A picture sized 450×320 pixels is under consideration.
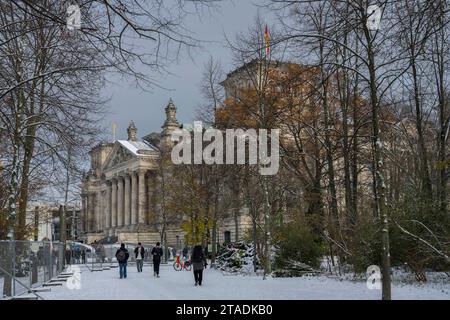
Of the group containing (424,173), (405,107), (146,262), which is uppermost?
(405,107)

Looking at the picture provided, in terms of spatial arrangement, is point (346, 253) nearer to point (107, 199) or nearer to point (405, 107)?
point (405, 107)

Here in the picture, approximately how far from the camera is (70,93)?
54.6 feet

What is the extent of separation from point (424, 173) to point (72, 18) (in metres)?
15.0

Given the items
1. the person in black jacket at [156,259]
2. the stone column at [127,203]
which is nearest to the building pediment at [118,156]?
the stone column at [127,203]

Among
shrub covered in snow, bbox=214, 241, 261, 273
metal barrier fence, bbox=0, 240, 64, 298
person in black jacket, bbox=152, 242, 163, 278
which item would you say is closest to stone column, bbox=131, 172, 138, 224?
shrub covered in snow, bbox=214, 241, 261, 273

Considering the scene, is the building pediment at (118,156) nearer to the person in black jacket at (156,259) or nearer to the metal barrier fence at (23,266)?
the person in black jacket at (156,259)

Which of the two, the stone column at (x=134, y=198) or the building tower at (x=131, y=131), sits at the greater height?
the building tower at (x=131, y=131)

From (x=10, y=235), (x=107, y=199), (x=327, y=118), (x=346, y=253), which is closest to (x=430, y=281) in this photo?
(x=346, y=253)

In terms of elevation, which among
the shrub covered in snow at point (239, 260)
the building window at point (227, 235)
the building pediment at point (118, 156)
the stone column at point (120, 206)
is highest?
the building pediment at point (118, 156)

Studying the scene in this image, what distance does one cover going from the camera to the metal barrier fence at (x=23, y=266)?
15.6 m

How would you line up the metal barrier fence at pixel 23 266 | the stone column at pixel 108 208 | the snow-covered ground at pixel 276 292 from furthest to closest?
1. the stone column at pixel 108 208
2. the metal barrier fence at pixel 23 266
3. the snow-covered ground at pixel 276 292

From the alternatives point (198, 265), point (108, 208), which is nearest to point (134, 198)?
point (108, 208)

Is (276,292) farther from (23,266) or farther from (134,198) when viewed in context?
(134,198)
